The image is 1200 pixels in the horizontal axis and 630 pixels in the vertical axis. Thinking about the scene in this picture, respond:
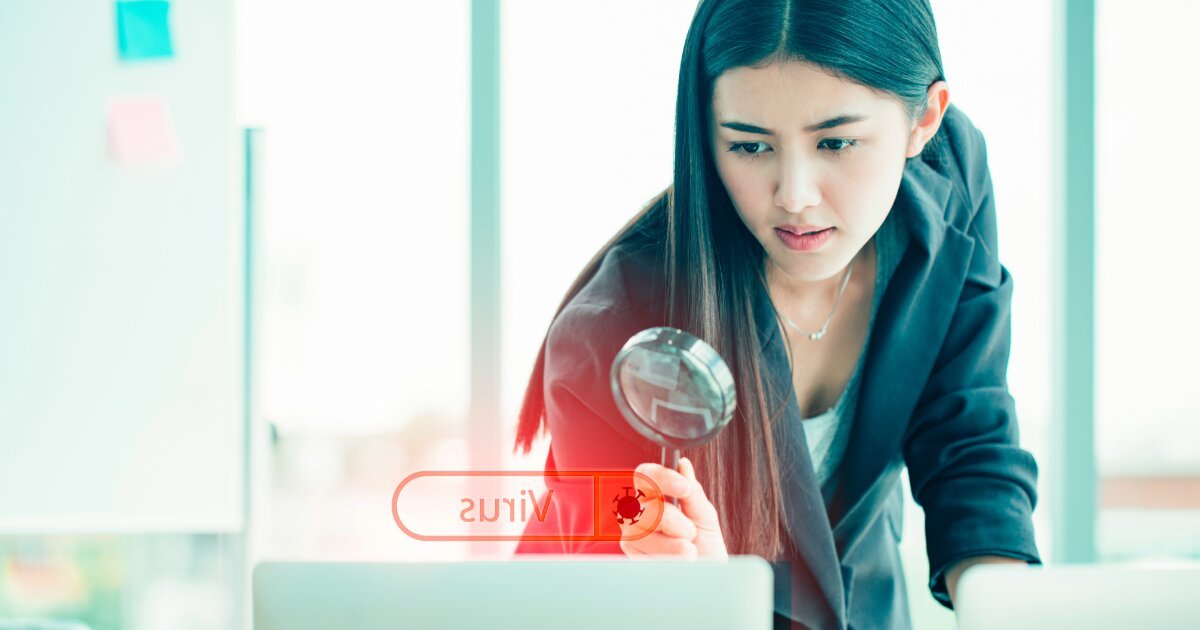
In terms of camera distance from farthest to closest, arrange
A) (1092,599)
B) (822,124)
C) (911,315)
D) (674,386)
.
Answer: (911,315)
(822,124)
(674,386)
(1092,599)

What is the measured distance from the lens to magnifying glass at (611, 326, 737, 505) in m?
0.81

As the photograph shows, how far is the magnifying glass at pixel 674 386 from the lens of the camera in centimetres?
81

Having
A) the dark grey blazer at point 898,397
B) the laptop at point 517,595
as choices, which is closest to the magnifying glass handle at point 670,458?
the laptop at point 517,595

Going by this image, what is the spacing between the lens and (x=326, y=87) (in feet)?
7.27

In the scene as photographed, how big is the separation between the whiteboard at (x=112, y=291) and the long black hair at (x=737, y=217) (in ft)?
3.29

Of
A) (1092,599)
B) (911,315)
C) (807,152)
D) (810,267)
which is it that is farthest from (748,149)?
(1092,599)

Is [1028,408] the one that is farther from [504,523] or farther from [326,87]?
[326,87]

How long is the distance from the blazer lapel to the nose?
15cm

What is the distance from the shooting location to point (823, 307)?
4.96 ft

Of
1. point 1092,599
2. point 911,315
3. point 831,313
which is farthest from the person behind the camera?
point 831,313

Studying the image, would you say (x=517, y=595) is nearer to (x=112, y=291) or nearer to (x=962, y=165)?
(x=962, y=165)

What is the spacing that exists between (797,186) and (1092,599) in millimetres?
764
